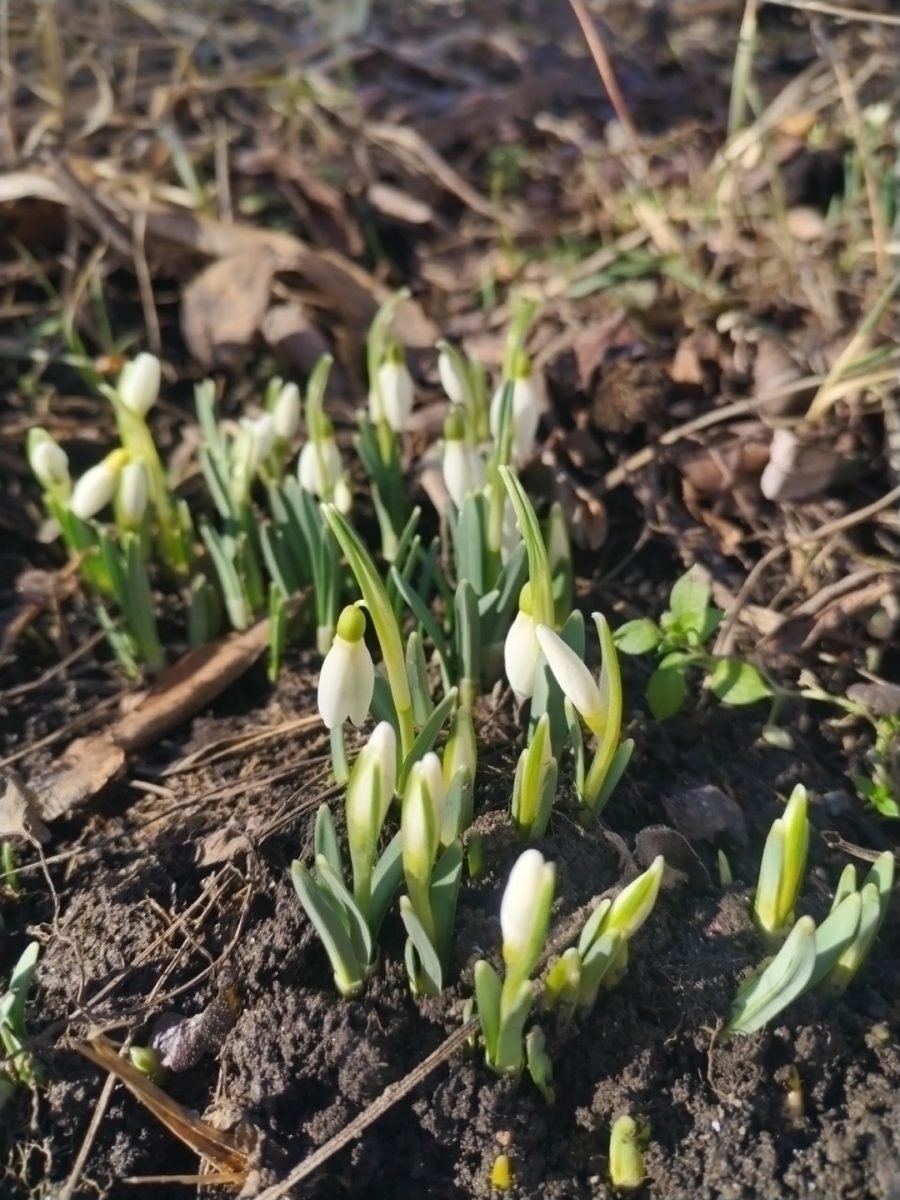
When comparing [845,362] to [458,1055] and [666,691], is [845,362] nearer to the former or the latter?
[666,691]

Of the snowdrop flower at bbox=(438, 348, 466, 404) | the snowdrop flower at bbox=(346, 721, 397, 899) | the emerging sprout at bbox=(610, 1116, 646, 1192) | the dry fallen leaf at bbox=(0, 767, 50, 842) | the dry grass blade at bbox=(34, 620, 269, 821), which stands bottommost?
the emerging sprout at bbox=(610, 1116, 646, 1192)

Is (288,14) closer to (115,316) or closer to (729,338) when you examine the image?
(115,316)

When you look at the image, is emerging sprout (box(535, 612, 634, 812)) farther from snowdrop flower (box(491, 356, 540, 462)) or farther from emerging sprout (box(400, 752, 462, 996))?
snowdrop flower (box(491, 356, 540, 462))

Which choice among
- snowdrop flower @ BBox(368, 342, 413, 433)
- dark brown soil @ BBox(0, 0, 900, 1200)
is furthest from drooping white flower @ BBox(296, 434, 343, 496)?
dark brown soil @ BBox(0, 0, 900, 1200)

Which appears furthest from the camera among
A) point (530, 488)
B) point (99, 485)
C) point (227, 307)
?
point (227, 307)

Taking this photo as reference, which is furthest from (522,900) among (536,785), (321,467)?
(321,467)
